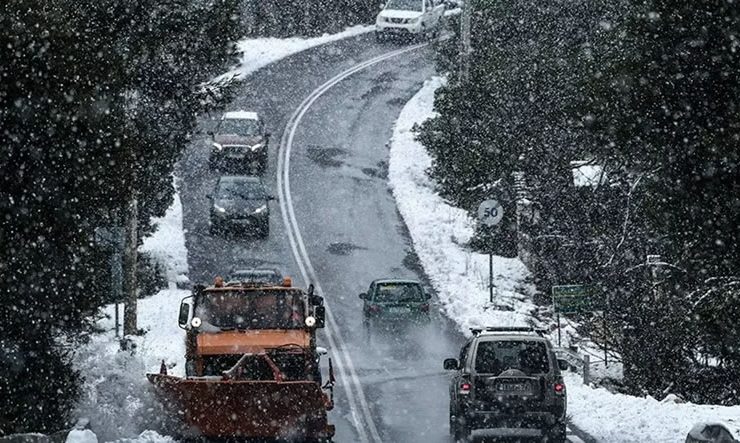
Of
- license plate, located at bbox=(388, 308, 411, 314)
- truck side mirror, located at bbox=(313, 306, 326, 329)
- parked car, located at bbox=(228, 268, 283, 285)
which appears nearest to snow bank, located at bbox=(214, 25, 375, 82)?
parked car, located at bbox=(228, 268, 283, 285)

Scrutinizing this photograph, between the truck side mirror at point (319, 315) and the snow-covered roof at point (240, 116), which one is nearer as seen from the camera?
the truck side mirror at point (319, 315)

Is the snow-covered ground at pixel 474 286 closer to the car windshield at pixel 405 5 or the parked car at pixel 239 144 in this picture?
the parked car at pixel 239 144

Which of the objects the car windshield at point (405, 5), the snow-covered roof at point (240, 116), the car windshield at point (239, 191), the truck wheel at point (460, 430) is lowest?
the truck wheel at point (460, 430)

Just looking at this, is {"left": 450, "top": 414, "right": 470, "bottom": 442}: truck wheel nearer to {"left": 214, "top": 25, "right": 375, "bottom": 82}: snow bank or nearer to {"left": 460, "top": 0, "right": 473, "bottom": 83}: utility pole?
{"left": 460, "top": 0, "right": 473, "bottom": 83}: utility pole

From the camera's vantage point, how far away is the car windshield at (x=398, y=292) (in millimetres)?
29219

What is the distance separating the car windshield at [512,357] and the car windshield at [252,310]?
2.57 m

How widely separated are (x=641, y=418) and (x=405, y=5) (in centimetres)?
4352

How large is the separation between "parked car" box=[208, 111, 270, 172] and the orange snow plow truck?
24613mm

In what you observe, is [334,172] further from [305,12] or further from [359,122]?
[305,12]

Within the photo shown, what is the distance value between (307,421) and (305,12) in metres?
50.0

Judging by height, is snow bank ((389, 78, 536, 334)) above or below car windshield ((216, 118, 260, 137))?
below

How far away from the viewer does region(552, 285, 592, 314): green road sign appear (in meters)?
26.9

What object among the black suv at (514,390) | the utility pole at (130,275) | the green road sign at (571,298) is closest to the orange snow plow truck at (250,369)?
the black suv at (514,390)

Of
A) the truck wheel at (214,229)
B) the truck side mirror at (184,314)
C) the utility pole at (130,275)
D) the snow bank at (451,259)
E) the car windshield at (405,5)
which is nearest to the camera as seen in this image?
the truck side mirror at (184,314)
